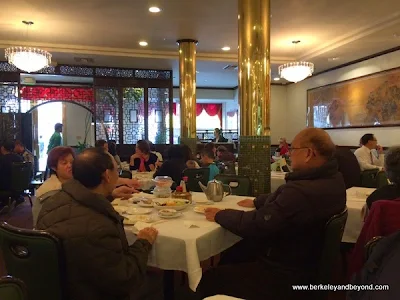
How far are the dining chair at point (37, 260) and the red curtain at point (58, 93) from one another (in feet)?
37.2

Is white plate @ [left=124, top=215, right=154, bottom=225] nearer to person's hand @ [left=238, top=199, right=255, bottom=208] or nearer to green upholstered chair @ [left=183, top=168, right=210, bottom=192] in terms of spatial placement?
person's hand @ [left=238, top=199, right=255, bottom=208]

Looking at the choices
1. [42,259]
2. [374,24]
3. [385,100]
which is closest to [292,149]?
[42,259]

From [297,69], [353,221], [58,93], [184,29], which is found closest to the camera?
[353,221]

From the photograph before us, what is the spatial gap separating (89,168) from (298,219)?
1.11 metres

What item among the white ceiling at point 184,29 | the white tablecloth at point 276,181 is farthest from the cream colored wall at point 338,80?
the white tablecloth at point 276,181

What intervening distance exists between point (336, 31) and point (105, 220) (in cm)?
711

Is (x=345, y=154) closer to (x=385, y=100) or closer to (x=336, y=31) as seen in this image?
(x=336, y=31)

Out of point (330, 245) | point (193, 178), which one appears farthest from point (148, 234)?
point (193, 178)

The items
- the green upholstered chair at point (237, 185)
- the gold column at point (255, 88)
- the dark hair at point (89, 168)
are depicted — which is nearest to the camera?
the dark hair at point (89, 168)

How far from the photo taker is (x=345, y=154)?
4336 mm

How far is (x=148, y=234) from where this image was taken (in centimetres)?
206

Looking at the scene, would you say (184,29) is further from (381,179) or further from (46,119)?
(46,119)

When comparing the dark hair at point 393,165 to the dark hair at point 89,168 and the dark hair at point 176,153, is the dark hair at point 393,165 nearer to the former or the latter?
the dark hair at point 89,168

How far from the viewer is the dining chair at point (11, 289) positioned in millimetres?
1091
